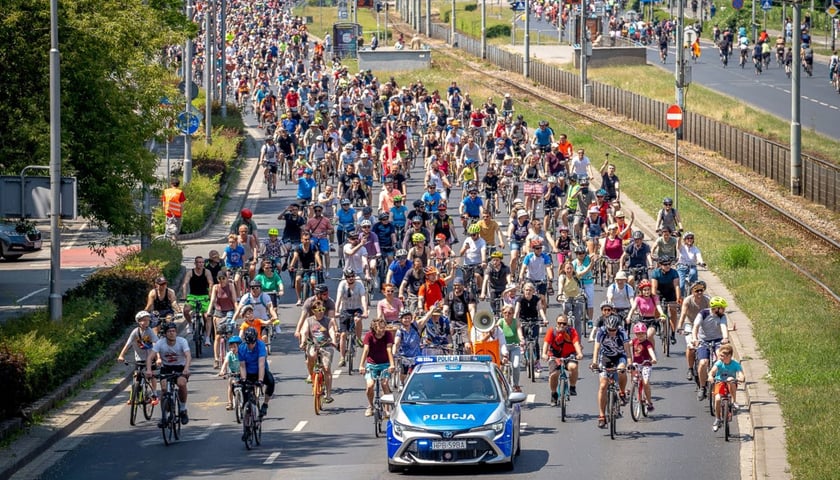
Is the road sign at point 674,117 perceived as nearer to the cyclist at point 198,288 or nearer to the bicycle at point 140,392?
the cyclist at point 198,288

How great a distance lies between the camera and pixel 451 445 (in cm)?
1872

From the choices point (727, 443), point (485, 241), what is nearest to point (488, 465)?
point (727, 443)

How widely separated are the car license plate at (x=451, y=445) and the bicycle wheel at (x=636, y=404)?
4012 millimetres

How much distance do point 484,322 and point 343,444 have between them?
9.46 ft

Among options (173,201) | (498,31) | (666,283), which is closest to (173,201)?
(173,201)

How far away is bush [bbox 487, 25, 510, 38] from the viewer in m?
128

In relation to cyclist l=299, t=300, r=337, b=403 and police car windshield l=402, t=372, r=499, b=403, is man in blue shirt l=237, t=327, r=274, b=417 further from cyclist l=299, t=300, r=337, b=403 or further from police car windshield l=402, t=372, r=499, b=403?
police car windshield l=402, t=372, r=499, b=403

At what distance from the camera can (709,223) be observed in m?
40.4

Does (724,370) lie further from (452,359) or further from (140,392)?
(140,392)

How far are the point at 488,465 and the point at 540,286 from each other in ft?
27.2

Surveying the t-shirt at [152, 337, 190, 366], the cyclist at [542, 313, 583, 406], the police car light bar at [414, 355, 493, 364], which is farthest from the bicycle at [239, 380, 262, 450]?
the cyclist at [542, 313, 583, 406]

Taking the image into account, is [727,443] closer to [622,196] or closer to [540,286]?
[540,286]

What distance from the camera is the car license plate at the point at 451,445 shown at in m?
18.7

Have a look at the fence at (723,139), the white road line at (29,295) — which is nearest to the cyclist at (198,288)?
the white road line at (29,295)
